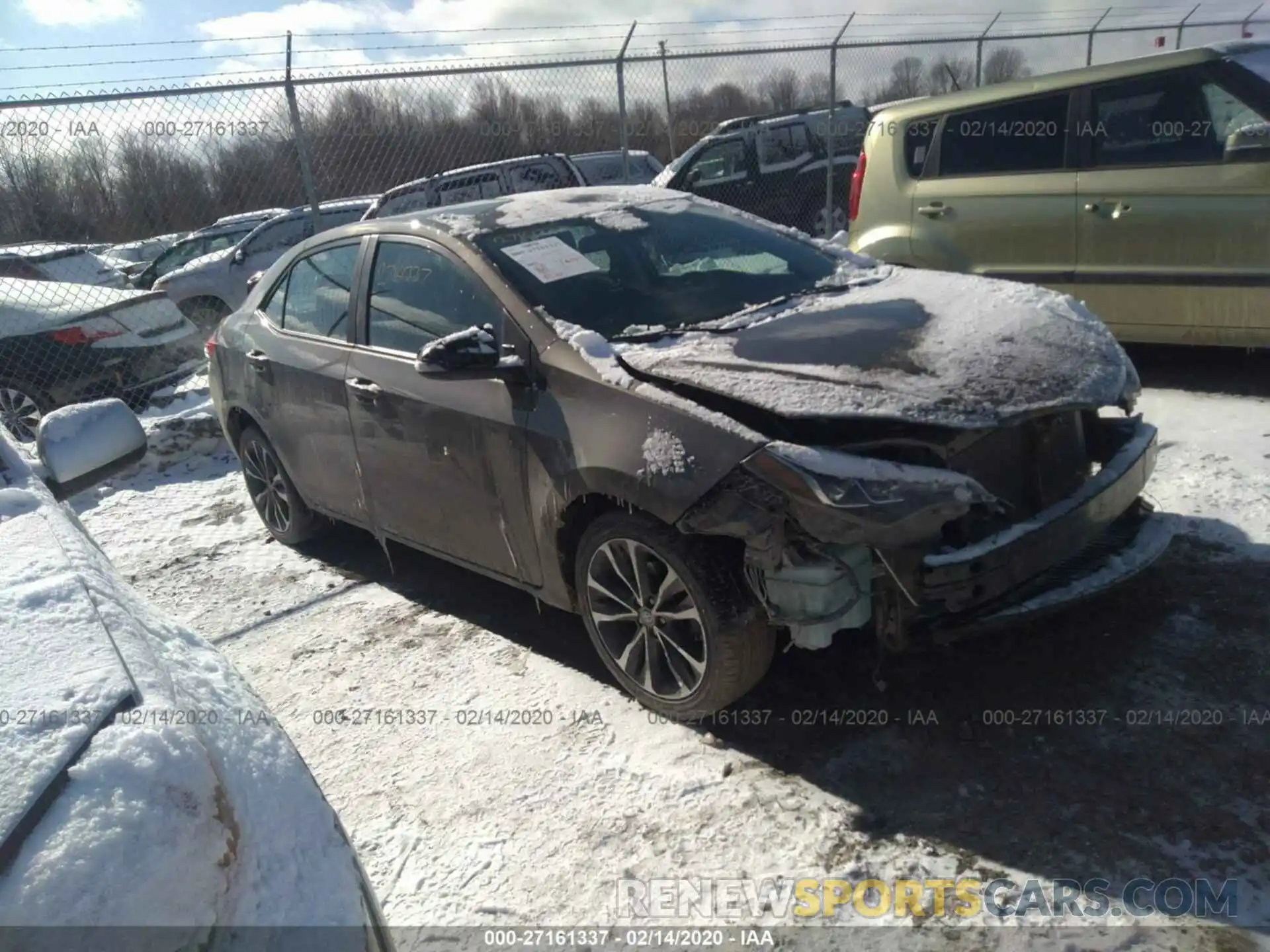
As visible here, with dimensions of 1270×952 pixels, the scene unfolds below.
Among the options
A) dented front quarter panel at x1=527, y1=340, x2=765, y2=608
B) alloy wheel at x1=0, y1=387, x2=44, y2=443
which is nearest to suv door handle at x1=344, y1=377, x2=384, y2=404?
dented front quarter panel at x1=527, y1=340, x2=765, y2=608

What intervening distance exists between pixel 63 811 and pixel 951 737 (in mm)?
2481

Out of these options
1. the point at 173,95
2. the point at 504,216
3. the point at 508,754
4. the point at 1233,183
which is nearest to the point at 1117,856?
the point at 508,754

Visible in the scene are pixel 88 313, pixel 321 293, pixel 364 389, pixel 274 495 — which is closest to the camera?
pixel 364 389

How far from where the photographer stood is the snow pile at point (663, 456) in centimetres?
289

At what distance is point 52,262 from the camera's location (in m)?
11.2

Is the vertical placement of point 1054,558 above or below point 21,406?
above

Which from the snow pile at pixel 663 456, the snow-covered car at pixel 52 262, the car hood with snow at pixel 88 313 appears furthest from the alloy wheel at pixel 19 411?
the snow pile at pixel 663 456

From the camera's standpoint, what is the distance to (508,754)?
3.29 m

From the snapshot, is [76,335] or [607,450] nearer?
[607,450]

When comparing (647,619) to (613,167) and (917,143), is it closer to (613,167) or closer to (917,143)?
(917,143)

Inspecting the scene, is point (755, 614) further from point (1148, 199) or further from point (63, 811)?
point (1148, 199)

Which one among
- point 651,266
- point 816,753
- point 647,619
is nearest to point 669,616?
point 647,619

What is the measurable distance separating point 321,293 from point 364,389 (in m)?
0.75

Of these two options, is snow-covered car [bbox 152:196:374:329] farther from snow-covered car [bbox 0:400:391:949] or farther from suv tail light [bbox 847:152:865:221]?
snow-covered car [bbox 0:400:391:949]
